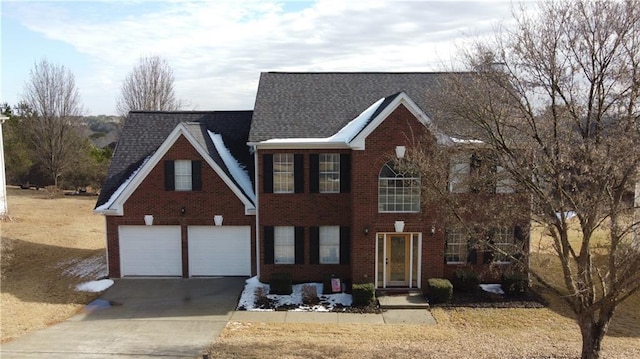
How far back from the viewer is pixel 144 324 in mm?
14422

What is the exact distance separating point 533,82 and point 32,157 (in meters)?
43.7

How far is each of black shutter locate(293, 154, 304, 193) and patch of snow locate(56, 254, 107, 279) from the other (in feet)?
26.6

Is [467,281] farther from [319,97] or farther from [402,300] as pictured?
[319,97]

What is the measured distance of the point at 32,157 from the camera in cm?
4278

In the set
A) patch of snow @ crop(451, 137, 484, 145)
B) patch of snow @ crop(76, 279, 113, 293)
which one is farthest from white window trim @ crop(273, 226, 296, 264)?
patch of snow @ crop(451, 137, 484, 145)

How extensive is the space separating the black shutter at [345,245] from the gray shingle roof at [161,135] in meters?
4.20

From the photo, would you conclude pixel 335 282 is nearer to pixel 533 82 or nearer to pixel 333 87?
pixel 333 87

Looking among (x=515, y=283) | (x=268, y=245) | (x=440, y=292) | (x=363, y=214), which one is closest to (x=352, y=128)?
(x=363, y=214)

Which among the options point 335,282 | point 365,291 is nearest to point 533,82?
point 365,291

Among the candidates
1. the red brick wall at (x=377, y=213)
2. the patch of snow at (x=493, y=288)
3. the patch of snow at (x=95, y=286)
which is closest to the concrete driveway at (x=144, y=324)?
the patch of snow at (x=95, y=286)

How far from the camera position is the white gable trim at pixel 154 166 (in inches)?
717

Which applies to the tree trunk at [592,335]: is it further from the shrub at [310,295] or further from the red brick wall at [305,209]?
the red brick wall at [305,209]

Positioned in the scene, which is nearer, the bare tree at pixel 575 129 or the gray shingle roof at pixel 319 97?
the bare tree at pixel 575 129

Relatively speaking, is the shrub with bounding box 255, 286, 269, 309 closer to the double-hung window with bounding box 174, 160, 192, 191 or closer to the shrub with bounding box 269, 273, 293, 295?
the shrub with bounding box 269, 273, 293, 295
